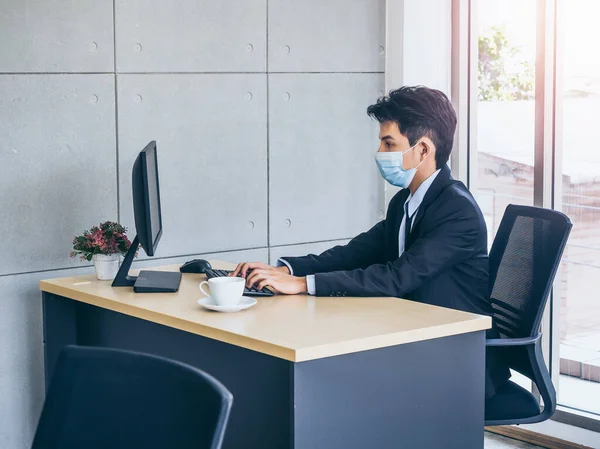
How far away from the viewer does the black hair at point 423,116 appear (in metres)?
3.24

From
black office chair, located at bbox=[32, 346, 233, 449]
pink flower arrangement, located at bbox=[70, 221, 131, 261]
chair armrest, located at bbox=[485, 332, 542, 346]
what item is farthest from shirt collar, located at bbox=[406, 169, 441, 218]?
black office chair, located at bbox=[32, 346, 233, 449]

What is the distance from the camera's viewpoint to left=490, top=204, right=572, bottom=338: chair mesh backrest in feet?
9.58

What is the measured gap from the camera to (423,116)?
3.24m

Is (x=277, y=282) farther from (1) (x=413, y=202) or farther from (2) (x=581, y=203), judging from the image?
(2) (x=581, y=203)

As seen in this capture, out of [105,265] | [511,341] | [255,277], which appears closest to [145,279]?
[105,265]

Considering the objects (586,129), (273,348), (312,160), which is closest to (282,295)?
(273,348)

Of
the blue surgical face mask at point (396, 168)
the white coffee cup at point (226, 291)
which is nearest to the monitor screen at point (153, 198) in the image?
the white coffee cup at point (226, 291)

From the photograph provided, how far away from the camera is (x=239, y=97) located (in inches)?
163

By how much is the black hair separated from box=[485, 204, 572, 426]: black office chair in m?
0.34

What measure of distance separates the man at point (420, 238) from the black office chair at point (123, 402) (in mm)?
1320

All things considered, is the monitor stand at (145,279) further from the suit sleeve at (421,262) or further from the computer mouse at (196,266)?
the suit sleeve at (421,262)

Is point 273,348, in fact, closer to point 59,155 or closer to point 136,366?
point 136,366

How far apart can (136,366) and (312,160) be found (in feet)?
9.45

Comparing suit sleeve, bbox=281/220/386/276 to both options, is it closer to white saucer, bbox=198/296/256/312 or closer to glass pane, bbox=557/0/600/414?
white saucer, bbox=198/296/256/312
